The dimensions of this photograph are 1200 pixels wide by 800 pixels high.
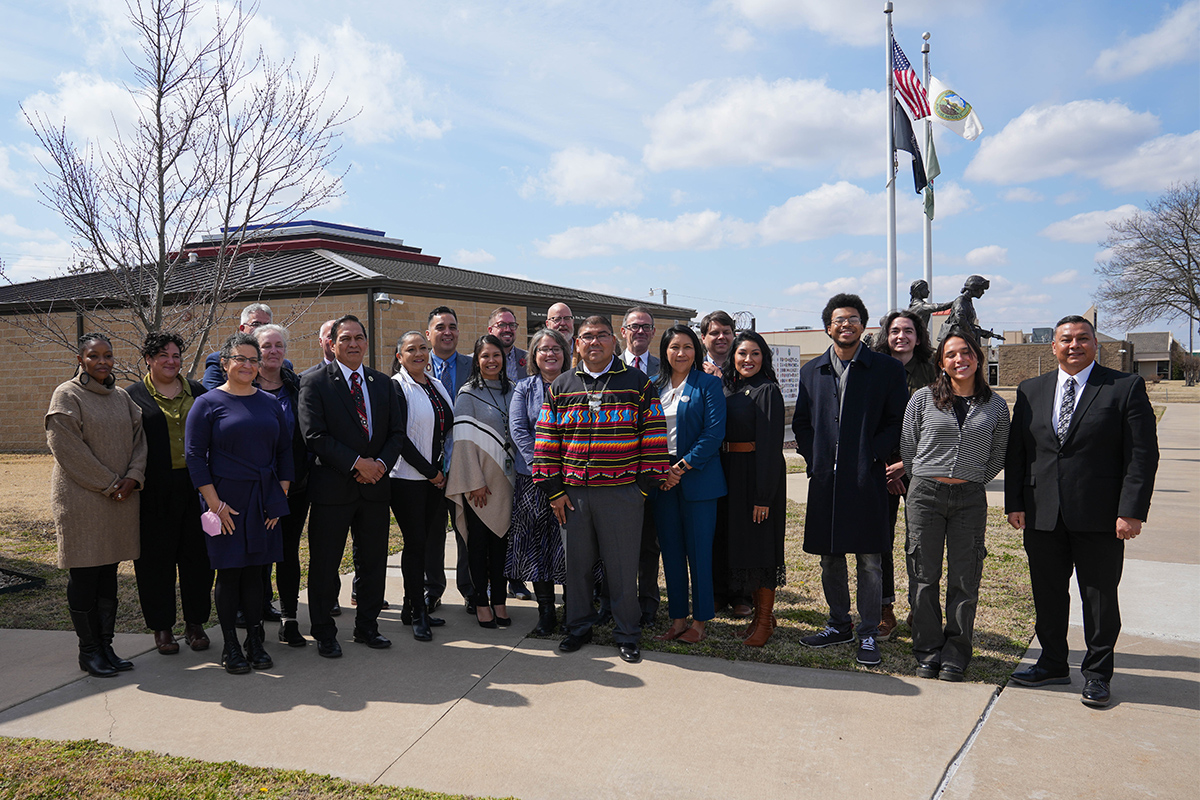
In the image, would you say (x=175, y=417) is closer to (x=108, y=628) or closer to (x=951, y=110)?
(x=108, y=628)

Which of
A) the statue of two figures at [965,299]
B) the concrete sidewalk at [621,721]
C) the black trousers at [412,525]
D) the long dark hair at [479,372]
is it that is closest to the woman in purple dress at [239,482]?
the concrete sidewalk at [621,721]

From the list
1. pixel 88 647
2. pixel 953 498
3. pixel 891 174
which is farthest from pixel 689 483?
pixel 891 174

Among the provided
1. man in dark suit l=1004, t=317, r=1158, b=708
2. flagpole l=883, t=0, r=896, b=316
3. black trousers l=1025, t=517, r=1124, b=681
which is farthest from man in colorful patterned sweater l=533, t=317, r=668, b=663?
flagpole l=883, t=0, r=896, b=316

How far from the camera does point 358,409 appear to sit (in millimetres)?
4859

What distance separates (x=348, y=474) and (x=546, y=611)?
154cm

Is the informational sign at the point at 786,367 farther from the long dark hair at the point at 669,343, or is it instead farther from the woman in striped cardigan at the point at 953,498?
the woman in striped cardigan at the point at 953,498

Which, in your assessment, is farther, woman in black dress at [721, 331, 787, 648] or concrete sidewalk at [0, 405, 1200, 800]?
woman in black dress at [721, 331, 787, 648]

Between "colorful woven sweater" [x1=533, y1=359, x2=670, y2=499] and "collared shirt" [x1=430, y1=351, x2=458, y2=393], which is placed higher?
"collared shirt" [x1=430, y1=351, x2=458, y2=393]

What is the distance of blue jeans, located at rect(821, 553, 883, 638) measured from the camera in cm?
455

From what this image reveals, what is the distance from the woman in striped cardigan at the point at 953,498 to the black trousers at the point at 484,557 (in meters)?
2.57

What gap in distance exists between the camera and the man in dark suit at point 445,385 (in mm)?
5504

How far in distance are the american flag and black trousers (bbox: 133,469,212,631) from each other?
1434 cm

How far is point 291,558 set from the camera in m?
Answer: 5.18

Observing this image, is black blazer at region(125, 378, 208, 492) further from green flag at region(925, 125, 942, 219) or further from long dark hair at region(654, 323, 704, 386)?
green flag at region(925, 125, 942, 219)
